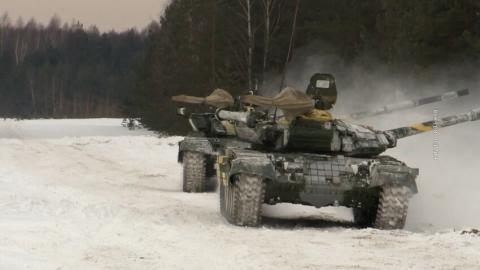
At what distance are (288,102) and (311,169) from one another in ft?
3.04

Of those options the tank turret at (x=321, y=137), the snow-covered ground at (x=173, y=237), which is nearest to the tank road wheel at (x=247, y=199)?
the snow-covered ground at (x=173, y=237)

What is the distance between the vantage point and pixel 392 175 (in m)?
10.8

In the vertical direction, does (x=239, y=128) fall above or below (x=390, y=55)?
below

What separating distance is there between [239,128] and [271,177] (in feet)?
11.7

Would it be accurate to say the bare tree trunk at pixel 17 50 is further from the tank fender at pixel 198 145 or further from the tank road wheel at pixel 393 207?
the tank road wheel at pixel 393 207

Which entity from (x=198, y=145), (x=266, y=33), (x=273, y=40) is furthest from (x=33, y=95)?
(x=198, y=145)

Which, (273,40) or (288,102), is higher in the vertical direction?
(273,40)

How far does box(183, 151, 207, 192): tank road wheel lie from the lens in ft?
53.3

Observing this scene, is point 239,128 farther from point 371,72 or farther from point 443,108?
point 371,72

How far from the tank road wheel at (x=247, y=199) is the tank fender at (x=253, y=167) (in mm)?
101

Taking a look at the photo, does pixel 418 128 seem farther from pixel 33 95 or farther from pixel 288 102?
pixel 33 95

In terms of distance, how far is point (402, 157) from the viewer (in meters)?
19.8

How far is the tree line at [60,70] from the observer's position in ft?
325

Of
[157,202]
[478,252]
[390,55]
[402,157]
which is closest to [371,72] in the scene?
[390,55]
